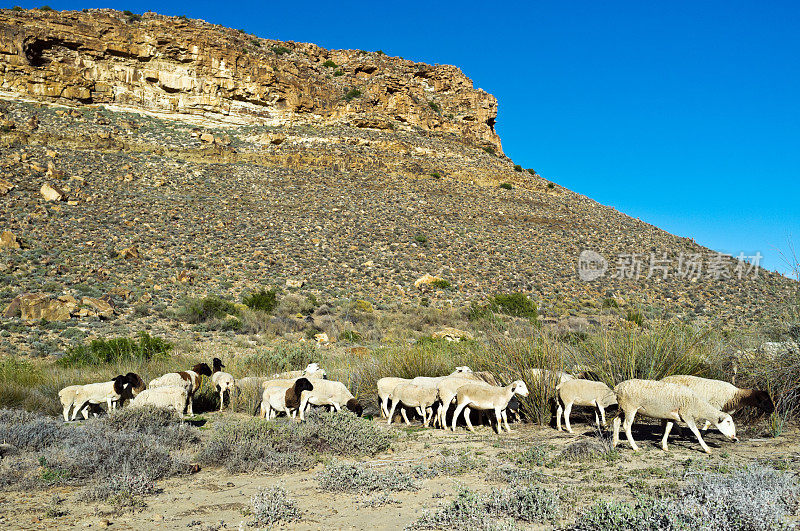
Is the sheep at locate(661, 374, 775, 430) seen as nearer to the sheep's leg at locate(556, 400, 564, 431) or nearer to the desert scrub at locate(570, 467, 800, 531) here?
the sheep's leg at locate(556, 400, 564, 431)

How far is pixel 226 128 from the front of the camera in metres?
55.3

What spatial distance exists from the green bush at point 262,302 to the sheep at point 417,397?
18.3 metres

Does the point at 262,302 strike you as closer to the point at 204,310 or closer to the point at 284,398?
the point at 204,310

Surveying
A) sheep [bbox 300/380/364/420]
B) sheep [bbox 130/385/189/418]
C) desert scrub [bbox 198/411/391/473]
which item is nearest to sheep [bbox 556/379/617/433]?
desert scrub [bbox 198/411/391/473]

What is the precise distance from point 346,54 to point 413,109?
18.3 meters

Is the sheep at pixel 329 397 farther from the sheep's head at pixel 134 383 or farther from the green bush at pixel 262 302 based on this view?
the green bush at pixel 262 302

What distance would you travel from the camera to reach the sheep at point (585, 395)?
7273 mm

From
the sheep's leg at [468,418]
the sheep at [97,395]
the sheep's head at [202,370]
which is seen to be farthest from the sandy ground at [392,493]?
the sheep's head at [202,370]

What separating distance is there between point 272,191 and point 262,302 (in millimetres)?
19212

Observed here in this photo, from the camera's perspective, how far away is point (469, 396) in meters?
7.92

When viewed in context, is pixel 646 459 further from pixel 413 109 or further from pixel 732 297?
pixel 413 109

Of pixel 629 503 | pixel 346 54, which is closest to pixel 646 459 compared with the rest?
pixel 629 503

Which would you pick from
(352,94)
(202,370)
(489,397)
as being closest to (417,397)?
(489,397)

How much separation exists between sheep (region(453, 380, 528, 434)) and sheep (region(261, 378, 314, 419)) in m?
2.59
